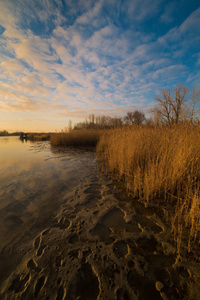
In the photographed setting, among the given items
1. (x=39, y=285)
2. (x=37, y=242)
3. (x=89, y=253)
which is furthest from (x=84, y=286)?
(x=37, y=242)

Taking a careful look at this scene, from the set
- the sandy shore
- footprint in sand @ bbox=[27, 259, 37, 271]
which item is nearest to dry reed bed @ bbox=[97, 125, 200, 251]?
the sandy shore

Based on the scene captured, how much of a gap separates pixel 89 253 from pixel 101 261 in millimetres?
187

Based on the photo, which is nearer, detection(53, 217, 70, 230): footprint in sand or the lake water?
the lake water

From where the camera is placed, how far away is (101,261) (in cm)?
141

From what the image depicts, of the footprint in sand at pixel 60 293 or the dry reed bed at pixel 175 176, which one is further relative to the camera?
the dry reed bed at pixel 175 176

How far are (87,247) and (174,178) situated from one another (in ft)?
7.47

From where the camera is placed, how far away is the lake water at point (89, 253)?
114 centimetres

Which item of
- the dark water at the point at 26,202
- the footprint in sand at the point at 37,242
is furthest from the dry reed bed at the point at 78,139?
the footprint in sand at the point at 37,242

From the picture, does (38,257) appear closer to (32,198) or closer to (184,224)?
(32,198)

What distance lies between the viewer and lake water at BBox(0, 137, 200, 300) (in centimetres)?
114

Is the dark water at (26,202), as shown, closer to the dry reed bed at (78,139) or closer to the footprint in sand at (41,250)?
the footprint in sand at (41,250)

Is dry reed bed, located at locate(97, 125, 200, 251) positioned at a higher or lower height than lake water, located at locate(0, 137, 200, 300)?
higher

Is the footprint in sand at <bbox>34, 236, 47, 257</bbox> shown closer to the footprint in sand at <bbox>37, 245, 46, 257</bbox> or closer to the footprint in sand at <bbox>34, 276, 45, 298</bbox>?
the footprint in sand at <bbox>37, 245, 46, 257</bbox>

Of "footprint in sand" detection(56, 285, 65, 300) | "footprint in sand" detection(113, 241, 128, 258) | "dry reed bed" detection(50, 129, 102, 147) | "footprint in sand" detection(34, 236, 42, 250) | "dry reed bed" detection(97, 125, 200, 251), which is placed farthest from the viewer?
"dry reed bed" detection(50, 129, 102, 147)
